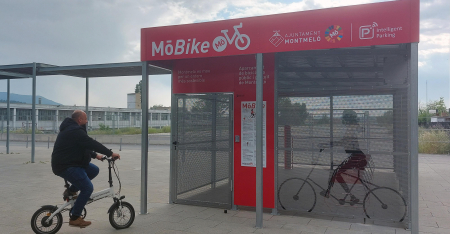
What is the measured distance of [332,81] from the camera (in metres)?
9.80

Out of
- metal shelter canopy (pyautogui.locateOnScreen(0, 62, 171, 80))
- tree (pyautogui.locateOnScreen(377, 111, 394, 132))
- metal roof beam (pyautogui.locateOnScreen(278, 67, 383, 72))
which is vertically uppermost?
metal shelter canopy (pyautogui.locateOnScreen(0, 62, 171, 80))

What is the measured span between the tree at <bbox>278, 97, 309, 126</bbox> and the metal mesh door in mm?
1247

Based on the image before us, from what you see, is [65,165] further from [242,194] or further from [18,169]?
[18,169]

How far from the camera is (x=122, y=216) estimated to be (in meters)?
5.87

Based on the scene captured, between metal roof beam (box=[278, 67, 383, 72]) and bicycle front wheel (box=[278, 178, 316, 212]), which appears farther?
metal roof beam (box=[278, 67, 383, 72])

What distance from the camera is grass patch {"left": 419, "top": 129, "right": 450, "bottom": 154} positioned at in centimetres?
1878

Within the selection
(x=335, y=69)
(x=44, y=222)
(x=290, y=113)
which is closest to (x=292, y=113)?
(x=290, y=113)

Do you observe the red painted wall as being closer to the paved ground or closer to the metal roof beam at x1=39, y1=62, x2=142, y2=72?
the paved ground

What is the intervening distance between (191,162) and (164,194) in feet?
5.05

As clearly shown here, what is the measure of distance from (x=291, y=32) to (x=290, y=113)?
1458 mm

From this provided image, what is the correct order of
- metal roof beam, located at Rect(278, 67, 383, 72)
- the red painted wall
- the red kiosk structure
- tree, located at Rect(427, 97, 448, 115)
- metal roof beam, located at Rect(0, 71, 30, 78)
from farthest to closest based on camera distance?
tree, located at Rect(427, 97, 448, 115) → metal roof beam, located at Rect(0, 71, 30, 78) → metal roof beam, located at Rect(278, 67, 383, 72) → the red painted wall → the red kiosk structure

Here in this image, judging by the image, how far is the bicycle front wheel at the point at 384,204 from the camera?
20.0 ft

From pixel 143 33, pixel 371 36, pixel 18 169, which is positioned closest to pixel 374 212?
pixel 371 36

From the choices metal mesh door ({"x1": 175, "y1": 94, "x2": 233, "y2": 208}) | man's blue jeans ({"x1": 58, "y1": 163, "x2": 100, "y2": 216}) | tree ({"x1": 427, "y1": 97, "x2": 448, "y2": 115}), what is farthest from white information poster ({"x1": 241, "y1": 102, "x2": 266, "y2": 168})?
tree ({"x1": 427, "y1": 97, "x2": 448, "y2": 115})
